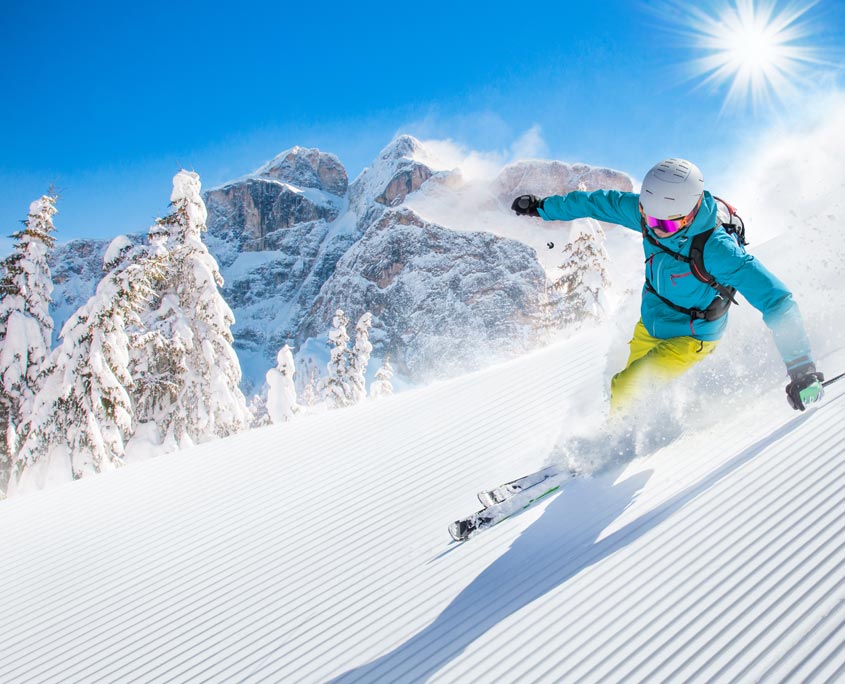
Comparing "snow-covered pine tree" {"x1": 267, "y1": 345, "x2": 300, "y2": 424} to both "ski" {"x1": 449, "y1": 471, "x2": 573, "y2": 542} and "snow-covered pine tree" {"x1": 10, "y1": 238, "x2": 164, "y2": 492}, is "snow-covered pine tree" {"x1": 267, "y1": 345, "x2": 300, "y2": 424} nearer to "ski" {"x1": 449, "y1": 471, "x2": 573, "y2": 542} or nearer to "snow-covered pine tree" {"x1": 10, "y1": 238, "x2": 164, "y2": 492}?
"snow-covered pine tree" {"x1": 10, "y1": 238, "x2": 164, "y2": 492}

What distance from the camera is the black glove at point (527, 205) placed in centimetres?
494

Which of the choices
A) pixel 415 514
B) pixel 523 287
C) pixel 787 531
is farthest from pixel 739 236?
pixel 523 287

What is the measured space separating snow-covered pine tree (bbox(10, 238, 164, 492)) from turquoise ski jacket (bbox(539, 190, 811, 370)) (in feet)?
39.2

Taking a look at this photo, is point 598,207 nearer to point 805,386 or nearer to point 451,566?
point 805,386

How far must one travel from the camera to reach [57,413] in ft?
41.1

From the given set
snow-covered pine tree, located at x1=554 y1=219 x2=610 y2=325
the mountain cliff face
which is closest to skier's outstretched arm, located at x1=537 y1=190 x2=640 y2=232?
snow-covered pine tree, located at x1=554 y1=219 x2=610 y2=325

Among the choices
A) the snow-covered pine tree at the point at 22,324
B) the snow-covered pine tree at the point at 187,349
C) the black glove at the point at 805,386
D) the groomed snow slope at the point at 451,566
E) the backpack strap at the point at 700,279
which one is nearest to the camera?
the groomed snow slope at the point at 451,566

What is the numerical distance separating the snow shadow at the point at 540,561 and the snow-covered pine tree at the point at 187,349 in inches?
531

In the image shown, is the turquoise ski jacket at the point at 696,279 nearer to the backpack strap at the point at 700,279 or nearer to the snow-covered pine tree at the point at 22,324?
the backpack strap at the point at 700,279

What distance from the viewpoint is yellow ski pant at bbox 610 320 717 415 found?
3988 millimetres

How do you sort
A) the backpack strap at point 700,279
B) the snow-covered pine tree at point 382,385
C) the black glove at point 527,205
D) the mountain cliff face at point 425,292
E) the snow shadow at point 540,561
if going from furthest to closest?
the mountain cliff face at point 425,292, the snow-covered pine tree at point 382,385, the black glove at point 527,205, the backpack strap at point 700,279, the snow shadow at point 540,561

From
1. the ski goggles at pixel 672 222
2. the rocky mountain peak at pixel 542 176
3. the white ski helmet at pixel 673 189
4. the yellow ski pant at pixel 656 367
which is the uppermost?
the rocky mountain peak at pixel 542 176

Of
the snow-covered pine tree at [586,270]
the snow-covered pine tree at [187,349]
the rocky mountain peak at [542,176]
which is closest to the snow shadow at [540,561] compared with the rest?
the snow-covered pine tree at [187,349]

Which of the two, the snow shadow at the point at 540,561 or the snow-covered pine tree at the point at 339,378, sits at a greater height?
the snow-covered pine tree at the point at 339,378
